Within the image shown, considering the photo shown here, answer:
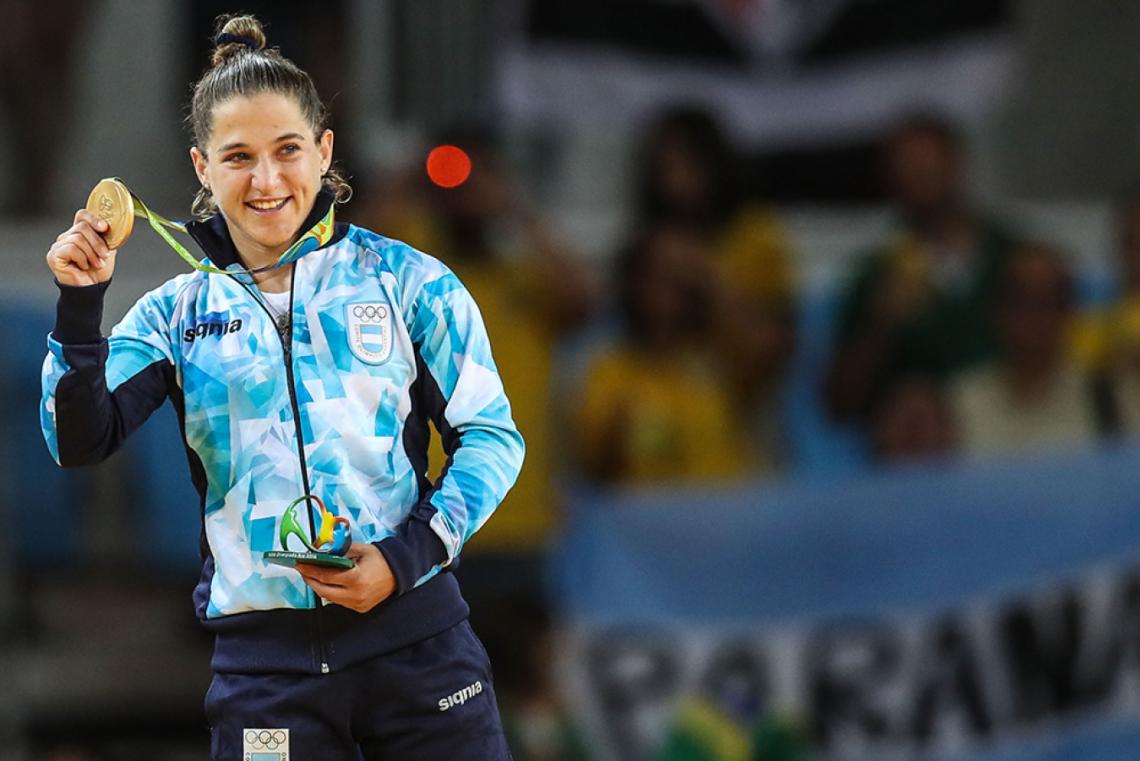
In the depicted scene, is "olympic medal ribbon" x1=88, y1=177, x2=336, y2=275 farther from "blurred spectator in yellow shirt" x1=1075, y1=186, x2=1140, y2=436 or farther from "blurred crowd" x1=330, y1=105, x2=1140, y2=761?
"blurred spectator in yellow shirt" x1=1075, y1=186, x2=1140, y2=436

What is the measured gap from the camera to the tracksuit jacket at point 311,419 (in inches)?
97.8

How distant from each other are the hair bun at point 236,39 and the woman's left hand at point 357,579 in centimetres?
67

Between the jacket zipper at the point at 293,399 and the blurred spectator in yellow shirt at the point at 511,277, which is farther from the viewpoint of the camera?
the blurred spectator in yellow shirt at the point at 511,277

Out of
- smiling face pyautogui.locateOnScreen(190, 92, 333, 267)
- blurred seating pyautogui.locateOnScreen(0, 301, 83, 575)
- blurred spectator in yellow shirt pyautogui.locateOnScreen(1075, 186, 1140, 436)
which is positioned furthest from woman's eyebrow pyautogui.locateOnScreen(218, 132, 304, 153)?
blurred spectator in yellow shirt pyautogui.locateOnScreen(1075, 186, 1140, 436)

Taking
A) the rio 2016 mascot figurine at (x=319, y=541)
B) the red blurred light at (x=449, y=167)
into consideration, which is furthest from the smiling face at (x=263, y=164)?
the red blurred light at (x=449, y=167)

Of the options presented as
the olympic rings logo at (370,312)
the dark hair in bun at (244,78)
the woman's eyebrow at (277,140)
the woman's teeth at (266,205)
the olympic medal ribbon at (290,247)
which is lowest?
the olympic rings logo at (370,312)

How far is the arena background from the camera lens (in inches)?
252

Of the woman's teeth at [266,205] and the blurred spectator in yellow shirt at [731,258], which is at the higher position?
the woman's teeth at [266,205]

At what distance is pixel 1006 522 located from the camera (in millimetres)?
6430

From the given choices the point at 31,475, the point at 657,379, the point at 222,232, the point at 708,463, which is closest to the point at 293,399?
the point at 222,232

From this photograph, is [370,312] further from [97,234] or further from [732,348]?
[732,348]

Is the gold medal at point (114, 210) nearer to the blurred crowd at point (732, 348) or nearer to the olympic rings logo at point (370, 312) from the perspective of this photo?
the olympic rings logo at point (370, 312)

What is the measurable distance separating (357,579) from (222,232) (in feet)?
1.75

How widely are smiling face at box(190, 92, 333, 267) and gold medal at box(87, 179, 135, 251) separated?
149mm
